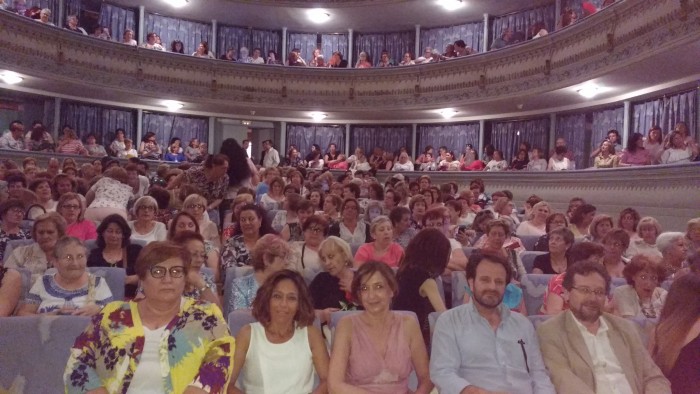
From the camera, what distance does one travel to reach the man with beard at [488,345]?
9.15ft

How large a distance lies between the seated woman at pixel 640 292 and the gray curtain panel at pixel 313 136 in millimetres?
12293

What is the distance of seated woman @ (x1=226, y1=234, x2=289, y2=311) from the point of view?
3557mm

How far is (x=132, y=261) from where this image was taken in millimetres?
4270

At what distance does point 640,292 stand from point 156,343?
9.20 feet

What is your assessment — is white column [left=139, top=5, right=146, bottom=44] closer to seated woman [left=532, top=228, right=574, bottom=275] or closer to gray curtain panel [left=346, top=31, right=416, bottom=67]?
gray curtain panel [left=346, top=31, right=416, bottom=67]

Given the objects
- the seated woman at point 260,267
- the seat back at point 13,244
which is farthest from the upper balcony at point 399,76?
the seat back at point 13,244

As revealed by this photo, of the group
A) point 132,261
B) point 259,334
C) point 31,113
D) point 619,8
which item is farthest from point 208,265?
point 31,113

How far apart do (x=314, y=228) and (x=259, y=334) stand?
1.84m

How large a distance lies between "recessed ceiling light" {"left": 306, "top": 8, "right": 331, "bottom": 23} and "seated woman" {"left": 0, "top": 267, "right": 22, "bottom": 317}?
1175 centimetres

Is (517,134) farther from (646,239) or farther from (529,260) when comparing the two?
(529,260)

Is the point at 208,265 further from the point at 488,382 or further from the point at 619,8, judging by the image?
the point at 619,8

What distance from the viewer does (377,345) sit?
2.90 metres

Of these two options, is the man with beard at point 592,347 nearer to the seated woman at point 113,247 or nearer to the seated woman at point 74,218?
the seated woman at point 113,247

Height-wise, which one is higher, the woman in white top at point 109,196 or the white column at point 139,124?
the white column at point 139,124
